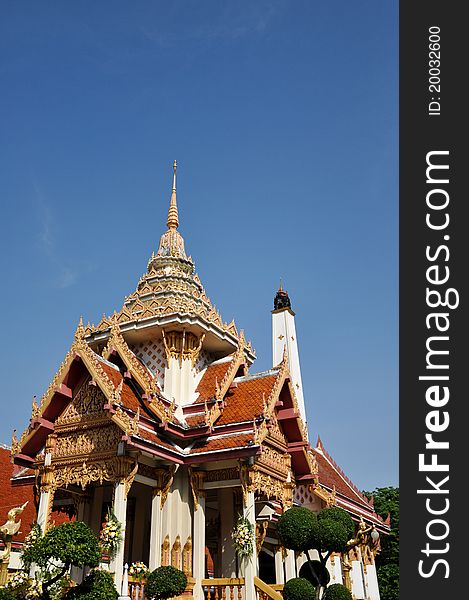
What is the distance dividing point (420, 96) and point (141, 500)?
12.8 metres

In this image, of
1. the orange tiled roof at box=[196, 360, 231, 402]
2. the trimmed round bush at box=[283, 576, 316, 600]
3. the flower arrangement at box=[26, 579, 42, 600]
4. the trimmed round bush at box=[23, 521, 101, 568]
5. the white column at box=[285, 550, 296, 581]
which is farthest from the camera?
the orange tiled roof at box=[196, 360, 231, 402]

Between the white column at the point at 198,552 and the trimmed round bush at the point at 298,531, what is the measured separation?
106 inches

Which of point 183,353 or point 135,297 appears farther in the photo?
point 135,297

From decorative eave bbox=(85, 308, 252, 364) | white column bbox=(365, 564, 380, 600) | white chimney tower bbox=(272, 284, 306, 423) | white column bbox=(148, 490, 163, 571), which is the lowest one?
white column bbox=(365, 564, 380, 600)

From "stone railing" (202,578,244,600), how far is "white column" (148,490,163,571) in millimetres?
1153

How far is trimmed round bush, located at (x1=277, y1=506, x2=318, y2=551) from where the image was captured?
40.7 feet

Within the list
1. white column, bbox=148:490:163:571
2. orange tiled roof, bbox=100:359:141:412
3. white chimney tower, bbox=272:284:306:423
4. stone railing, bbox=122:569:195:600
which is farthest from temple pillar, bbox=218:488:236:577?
white chimney tower, bbox=272:284:306:423

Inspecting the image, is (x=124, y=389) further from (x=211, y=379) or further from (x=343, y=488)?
(x=343, y=488)

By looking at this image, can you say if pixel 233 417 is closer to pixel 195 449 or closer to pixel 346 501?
pixel 195 449

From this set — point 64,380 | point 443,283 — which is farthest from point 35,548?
point 443,283

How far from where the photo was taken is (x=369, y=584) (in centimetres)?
2439

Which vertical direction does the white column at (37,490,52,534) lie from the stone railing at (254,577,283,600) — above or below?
above

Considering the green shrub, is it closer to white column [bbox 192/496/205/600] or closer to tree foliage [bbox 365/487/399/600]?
white column [bbox 192/496/205/600]

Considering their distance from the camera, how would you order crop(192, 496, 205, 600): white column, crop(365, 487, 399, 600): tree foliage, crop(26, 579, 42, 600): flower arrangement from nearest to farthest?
crop(26, 579, 42, 600): flower arrangement < crop(192, 496, 205, 600): white column < crop(365, 487, 399, 600): tree foliage
